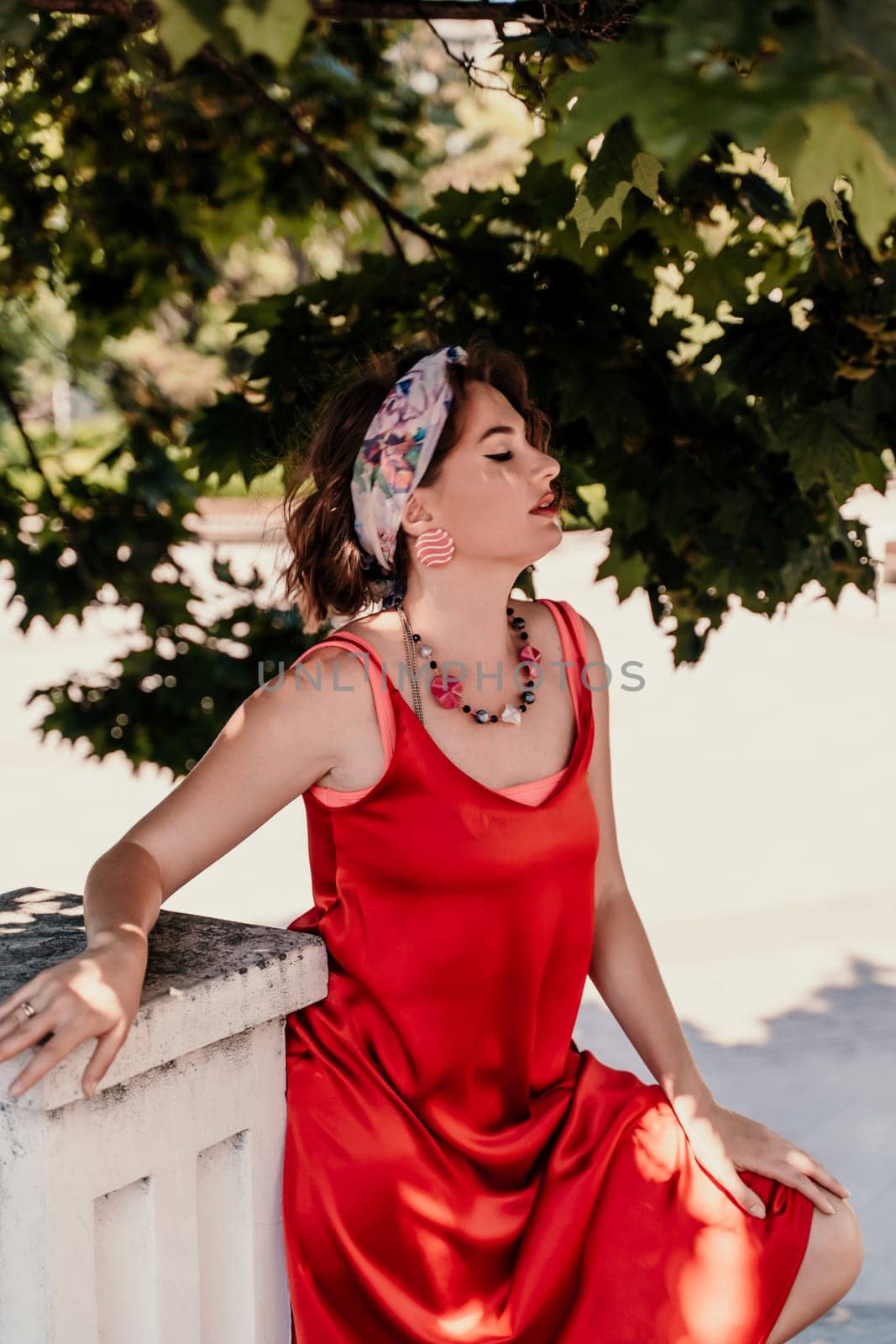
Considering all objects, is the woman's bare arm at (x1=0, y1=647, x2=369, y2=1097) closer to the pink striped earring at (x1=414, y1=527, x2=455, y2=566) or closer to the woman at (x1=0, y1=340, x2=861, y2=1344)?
the woman at (x1=0, y1=340, x2=861, y2=1344)

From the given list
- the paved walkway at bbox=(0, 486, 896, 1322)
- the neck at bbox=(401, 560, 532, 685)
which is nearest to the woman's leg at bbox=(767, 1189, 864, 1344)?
the neck at bbox=(401, 560, 532, 685)

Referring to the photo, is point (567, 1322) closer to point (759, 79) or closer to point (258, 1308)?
point (258, 1308)

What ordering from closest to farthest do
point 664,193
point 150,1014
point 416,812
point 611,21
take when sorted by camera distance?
point 150,1014
point 416,812
point 611,21
point 664,193

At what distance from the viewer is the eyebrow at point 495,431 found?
7.57ft

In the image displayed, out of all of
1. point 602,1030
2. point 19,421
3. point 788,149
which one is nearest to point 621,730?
point 602,1030

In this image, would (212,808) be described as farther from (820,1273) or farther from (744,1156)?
(820,1273)

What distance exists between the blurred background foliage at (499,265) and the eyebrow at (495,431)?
344 millimetres

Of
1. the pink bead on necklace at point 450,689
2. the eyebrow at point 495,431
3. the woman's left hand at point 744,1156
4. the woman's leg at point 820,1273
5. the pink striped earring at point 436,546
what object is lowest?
the woman's leg at point 820,1273

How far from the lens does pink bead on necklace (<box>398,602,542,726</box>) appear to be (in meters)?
2.21

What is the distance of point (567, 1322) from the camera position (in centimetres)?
199

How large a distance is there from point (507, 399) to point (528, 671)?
45 cm

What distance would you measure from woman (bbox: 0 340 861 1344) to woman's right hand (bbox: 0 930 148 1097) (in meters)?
0.06

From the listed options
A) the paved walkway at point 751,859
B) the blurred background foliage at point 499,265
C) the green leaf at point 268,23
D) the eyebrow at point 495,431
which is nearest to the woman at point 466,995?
the eyebrow at point 495,431

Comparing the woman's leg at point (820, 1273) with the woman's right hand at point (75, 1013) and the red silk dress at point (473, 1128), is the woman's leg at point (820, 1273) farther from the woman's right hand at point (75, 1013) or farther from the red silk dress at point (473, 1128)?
the woman's right hand at point (75, 1013)
